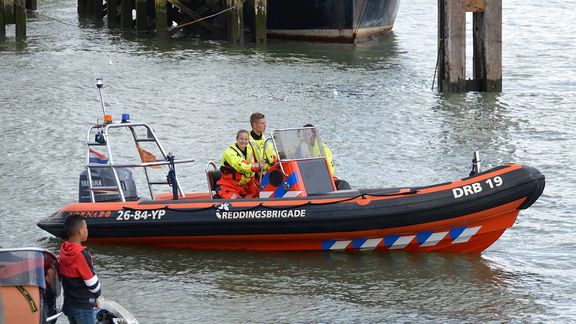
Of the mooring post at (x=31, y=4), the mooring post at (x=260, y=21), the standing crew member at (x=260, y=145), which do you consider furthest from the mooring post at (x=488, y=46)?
the mooring post at (x=31, y=4)

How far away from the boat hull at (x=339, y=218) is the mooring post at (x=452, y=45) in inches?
284

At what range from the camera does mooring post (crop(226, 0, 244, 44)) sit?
2348 centimetres

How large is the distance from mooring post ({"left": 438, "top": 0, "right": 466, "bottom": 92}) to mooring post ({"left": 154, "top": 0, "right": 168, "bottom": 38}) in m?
7.31

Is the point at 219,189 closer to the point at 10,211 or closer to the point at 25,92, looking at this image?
the point at 10,211

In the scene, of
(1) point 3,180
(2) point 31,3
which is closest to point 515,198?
(1) point 3,180

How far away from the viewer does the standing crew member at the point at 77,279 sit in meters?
7.11

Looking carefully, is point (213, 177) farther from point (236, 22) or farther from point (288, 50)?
point (288, 50)

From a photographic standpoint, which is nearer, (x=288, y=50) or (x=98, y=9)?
(x=288, y=50)

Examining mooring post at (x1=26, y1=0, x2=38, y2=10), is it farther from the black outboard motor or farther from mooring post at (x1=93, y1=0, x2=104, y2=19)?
the black outboard motor

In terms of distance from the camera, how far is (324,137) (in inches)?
645

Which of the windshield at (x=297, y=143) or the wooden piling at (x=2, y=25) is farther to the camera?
the wooden piling at (x=2, y=25)

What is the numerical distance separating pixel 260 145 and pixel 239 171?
32 centimetres

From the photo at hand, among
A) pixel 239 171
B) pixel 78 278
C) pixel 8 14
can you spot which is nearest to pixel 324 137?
pixel 239 171

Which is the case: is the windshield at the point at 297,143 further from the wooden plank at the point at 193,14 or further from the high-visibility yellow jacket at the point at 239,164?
the wooden plank at the point at 193,14
